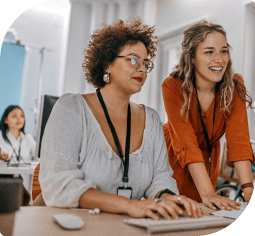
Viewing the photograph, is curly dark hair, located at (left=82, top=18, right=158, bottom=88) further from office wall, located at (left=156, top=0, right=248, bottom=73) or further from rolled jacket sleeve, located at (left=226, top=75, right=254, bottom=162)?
rolled jacket sleeve, located at (left=226, top=75, right=254, bottom=162)

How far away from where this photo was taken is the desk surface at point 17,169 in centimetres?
83

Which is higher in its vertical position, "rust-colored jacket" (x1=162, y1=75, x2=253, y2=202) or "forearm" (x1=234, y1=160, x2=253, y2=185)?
"rust-colored jacket" (x1=162, y1=75, x2=253, y2=202)

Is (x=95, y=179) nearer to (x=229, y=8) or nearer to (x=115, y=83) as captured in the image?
(x=115, y=83)

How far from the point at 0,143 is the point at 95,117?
0.31 metres

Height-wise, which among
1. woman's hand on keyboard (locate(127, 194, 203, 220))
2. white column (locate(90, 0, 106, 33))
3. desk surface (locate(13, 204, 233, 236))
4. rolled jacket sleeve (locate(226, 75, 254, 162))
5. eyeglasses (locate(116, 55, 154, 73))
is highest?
white column (locate(90, 0, 106, 33))

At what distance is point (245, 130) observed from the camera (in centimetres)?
113

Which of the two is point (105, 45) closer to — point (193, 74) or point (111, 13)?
point (111, 13)

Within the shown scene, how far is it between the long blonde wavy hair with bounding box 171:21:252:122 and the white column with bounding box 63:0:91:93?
1.22 ft

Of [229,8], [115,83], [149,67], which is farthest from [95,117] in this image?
[229,8]

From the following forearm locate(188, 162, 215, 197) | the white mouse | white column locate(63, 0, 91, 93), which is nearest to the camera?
the white mouse

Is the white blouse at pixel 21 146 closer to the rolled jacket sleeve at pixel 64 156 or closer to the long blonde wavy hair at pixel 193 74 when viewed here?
the rolled jacket sleeve at pixel 64 156

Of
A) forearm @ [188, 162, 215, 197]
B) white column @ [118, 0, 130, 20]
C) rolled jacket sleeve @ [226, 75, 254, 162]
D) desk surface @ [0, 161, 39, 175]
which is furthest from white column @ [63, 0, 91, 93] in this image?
rolled jacket sleeve @ [226, 75, 254, 162]

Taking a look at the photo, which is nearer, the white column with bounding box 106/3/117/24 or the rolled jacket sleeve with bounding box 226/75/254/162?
the white column with bounding box 106/3/117/24

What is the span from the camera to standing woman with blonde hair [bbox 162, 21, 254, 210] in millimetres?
1065
